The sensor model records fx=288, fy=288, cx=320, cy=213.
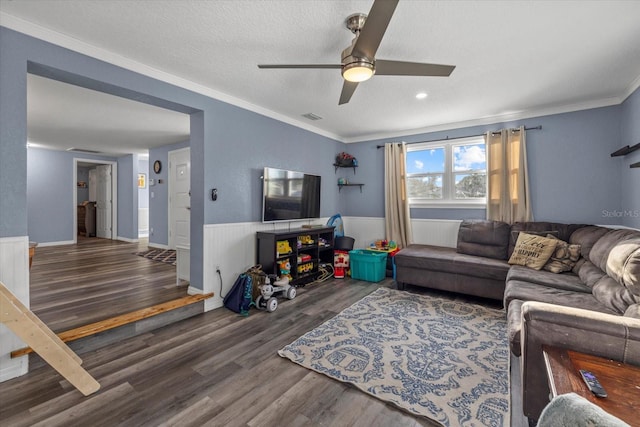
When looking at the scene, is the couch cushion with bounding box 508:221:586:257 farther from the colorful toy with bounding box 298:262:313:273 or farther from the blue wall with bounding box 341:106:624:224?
the colorful toy with bounding box 298:262:313:273

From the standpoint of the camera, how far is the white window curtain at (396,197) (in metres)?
4.90

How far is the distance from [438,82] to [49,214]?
331 inches

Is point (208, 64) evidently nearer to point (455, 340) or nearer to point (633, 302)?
point (455, 340)

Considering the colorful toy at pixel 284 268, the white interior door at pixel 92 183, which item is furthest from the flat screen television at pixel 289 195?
the white interior door at pixel 92 183

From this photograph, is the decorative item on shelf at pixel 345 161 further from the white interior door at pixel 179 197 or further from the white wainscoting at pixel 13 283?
the white wainscoting at pixel 13 283

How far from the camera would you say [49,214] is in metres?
6.63

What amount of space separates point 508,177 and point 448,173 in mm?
872

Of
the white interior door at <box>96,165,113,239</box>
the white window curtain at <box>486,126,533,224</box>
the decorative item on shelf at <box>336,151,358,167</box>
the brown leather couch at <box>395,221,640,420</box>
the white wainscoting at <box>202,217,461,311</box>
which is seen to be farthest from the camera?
the white interior door at <box>96,165,113,239</box>

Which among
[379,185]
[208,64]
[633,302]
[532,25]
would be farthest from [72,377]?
[379,185]

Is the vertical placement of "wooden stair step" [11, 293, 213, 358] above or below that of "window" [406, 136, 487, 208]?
below

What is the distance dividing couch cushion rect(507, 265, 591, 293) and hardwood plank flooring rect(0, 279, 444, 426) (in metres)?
1.90

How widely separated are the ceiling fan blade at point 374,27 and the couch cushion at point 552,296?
2.26 m

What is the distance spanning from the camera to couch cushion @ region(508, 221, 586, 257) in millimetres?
3469

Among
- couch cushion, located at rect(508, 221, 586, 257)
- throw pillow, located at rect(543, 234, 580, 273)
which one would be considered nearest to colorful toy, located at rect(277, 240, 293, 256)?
couch cushion, located at rect(508, 221, 586, 257)
